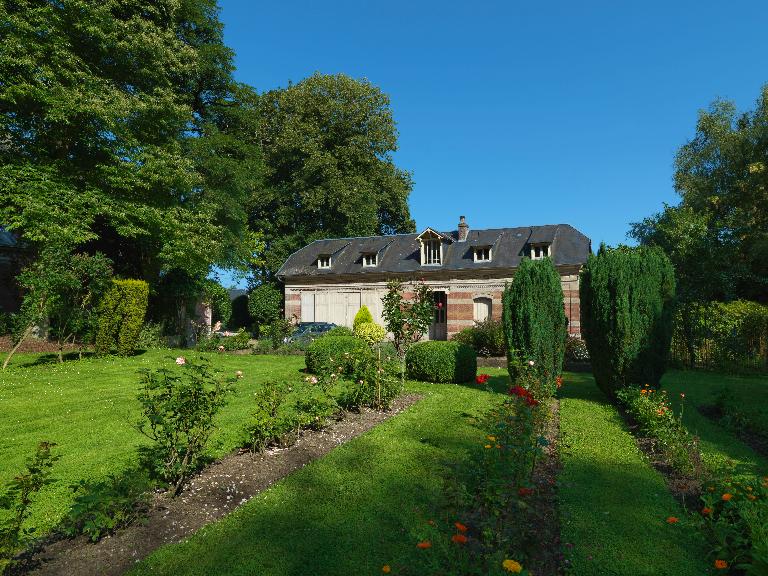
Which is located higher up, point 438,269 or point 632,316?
point 438,269

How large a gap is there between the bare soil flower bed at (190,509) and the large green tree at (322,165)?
25.7 metres

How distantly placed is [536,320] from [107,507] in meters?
8.13

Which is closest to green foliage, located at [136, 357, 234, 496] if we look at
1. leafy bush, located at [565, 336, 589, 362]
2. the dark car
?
leafy bush, located at [565, 336, 589, 362]

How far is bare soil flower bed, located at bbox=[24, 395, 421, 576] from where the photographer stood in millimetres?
3195

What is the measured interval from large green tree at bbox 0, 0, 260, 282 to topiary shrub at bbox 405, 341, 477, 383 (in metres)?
10.4

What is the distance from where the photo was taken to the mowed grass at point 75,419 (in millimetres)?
4973

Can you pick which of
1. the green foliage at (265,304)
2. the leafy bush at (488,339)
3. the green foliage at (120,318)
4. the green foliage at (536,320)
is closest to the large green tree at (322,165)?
the green foliage at (265,304)

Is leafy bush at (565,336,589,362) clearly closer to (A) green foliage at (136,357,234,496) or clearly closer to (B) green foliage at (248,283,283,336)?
(A) green foliage at (136,357,234,496)

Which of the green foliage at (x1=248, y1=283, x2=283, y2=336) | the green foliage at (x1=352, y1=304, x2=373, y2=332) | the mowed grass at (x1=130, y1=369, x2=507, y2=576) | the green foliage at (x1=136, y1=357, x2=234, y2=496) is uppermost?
the green foliage at (x1=248, y1=283, x2=283, y2=336)

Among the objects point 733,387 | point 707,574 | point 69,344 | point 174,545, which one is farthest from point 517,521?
point 69,344

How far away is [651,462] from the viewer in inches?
223

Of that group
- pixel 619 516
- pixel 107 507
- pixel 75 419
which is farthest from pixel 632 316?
pixel 75 419

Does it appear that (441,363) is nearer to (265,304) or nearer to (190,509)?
(190,509)

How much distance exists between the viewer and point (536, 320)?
956 centimetres
